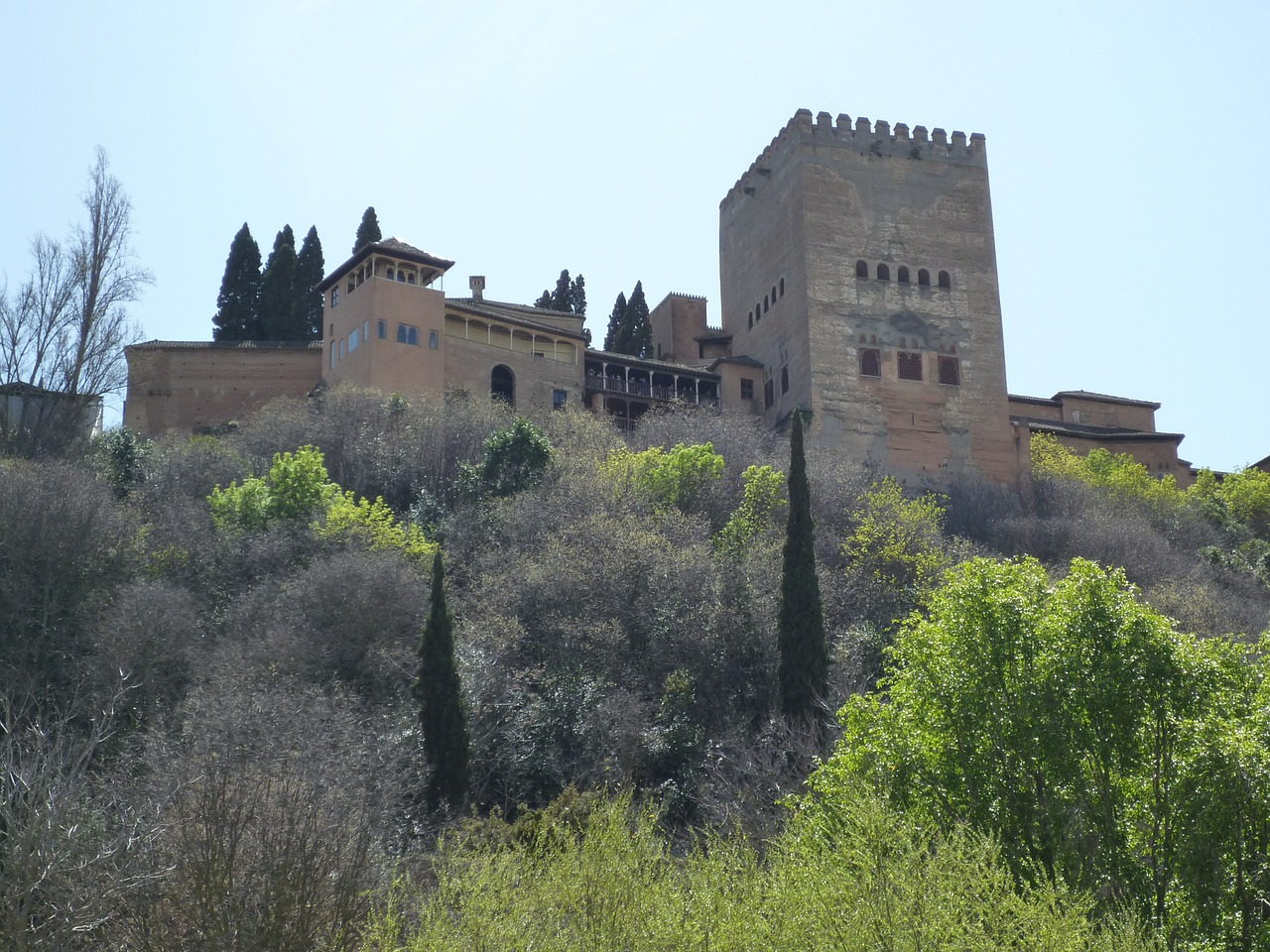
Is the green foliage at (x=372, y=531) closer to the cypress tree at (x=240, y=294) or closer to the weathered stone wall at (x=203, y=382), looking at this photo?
the weathered stone wall at (x=203, y=382)

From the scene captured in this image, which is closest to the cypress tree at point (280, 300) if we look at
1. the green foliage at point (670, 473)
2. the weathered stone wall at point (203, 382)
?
the weathered stone wall at point (203, 382)

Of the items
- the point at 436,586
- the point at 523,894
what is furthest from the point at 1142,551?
the point at 523,894

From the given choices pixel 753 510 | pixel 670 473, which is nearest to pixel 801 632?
pixel 753 510

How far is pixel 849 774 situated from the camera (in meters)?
16.9

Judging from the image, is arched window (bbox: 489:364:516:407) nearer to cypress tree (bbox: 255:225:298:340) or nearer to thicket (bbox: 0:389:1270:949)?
thicket (bbox: 0:389:1270:949)

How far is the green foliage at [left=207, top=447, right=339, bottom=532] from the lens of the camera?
3081cm

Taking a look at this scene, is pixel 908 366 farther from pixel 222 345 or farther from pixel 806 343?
pixel 222 345

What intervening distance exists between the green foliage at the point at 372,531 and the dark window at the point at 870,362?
1958cm

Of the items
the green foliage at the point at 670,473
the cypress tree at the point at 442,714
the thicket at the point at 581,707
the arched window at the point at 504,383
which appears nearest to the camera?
the thicket at the point at 581,707

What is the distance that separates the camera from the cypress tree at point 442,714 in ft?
66.3

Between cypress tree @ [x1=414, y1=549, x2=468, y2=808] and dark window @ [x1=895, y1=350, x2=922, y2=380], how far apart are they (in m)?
28.6

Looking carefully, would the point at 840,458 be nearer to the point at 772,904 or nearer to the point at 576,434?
the point at 576,434

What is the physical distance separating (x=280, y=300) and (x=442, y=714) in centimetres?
2828

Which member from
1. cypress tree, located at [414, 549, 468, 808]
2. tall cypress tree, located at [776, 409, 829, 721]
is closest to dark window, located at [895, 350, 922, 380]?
tall cypress tree, located at [776, 409, 829, 721]
